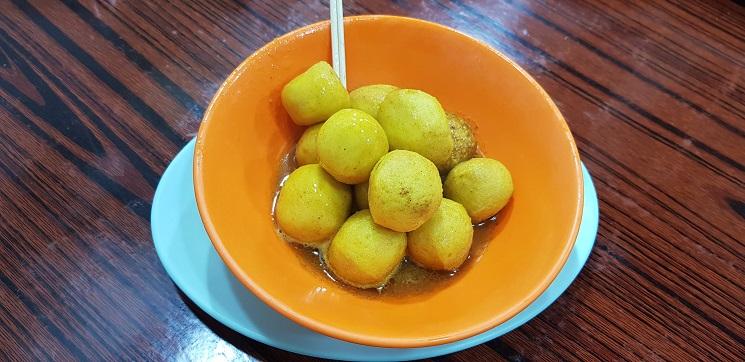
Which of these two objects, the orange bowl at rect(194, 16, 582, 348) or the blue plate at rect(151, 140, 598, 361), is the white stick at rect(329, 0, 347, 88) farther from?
the blue plate at rect(151, 140, 598, 361)

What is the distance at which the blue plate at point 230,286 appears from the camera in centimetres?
70

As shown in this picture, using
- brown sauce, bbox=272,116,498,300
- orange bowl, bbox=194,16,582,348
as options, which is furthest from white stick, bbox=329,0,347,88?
brown sauce, bbox=272,116,498,300

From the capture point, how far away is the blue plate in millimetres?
698

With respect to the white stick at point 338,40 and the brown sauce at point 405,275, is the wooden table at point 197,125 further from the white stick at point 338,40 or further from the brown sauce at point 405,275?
the white stick at point 338,40

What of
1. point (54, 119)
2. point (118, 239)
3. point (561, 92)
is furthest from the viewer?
point (561, 92)

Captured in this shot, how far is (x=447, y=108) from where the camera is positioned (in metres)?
0.88

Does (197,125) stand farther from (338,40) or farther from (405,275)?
(405,275)

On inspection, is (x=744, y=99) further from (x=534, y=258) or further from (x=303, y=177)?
(x=303, y=177)

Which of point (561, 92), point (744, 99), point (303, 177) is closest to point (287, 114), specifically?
point (303, 177)

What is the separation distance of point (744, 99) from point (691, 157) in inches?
7.8

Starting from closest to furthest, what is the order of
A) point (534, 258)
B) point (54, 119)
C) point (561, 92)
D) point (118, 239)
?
1. point (534, 258)
2. point (118, 239)
3. point (54, 119)
4. point (561, 92)

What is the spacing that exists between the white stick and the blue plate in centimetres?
25

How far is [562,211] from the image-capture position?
0.71m

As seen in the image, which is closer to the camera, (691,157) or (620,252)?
(620,252)
